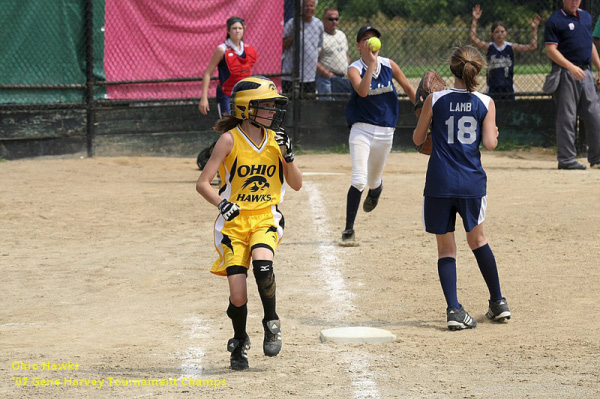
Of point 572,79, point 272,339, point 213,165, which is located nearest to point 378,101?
point 213,165

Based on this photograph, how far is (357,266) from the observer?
8172 mm

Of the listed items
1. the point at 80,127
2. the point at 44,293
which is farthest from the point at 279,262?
the point at 80,127

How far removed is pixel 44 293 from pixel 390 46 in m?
17.1

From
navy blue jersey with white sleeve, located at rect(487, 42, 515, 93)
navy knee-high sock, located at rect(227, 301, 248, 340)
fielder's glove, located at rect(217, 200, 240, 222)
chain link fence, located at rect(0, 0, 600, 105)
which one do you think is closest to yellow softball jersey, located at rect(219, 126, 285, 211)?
fielder's glove, located at rect(217, 200, 240, 222)

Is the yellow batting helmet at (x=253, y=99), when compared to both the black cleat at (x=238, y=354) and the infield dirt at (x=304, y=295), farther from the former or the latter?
the infield dirt at (x=304, y=295)

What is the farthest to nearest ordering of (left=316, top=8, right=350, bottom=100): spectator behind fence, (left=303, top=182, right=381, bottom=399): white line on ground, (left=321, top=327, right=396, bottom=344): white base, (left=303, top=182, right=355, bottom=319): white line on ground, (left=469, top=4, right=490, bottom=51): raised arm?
(left=316, top=8, right=350, bottom=100): spectator behind fence, (left=469, top=4, right=490, bottom=51): raised arm, (left=303, top=182, right=355, bottom=319): white line on ground, (left=321, top=327, right=396, bottom=344): white base, (left=303, top=182, right=381, bottom=399): white line on ground

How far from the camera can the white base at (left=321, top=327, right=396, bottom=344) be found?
19.5 feet

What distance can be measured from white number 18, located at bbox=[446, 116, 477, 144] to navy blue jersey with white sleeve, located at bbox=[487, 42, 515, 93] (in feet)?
30.9

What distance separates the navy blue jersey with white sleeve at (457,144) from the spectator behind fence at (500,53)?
8.90m

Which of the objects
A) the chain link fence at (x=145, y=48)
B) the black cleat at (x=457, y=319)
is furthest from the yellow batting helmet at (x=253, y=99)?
the chain link fence at (x=145, y=48)

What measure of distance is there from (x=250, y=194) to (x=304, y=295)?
6.20 ft

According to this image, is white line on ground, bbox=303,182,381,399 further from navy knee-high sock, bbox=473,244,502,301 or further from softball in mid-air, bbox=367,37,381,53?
softball in mid-air, bbox=367,37,381,53

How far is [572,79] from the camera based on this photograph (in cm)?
1328

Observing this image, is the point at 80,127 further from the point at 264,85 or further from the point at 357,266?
the point at 264,85
